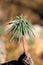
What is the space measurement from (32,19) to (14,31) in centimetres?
528

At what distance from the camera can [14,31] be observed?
2.30 m

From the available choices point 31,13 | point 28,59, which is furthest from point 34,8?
point 28,59

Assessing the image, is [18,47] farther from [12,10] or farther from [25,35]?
[12,10]

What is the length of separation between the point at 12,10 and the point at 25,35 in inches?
218

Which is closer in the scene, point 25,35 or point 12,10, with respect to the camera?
point 25,35

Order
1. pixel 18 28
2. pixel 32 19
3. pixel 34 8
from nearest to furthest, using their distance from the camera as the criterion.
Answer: pixel 18 28
pixel 32 19
pixel 34 8

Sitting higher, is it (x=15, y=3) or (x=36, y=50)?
(x=15, y=3)

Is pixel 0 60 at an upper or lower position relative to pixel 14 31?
lower

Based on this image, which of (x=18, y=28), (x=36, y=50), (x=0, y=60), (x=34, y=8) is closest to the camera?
(x=18, y=28)

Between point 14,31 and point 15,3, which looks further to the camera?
point 15,3

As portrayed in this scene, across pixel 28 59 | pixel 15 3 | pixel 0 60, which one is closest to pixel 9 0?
pixel 15 3

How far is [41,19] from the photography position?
761cm

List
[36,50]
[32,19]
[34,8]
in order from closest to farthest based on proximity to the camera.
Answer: [36,50], [32,19], [34,8]

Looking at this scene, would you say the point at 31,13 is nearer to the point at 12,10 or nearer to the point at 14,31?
the point at 12,10
